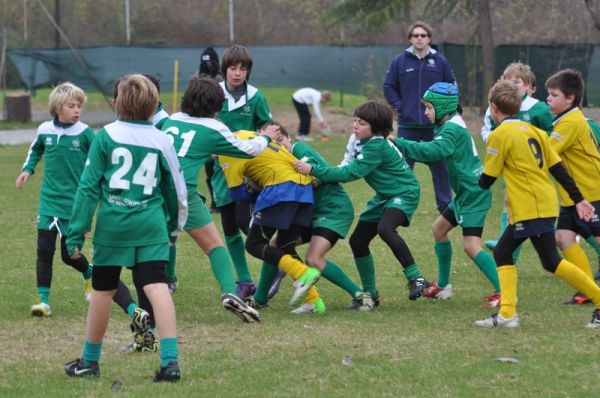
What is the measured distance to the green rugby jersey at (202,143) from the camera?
23.4ft

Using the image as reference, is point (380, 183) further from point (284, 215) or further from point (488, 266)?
point (488, 266)

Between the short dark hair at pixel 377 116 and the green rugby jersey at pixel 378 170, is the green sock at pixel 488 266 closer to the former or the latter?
the green rugby jersey at pixel 378 170

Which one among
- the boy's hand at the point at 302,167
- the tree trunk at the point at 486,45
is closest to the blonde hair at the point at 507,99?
the boy's hand at the point at 302,167

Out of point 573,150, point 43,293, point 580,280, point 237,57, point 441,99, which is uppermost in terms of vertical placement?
point 237,57

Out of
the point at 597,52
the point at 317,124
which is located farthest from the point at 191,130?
the point at 597,52

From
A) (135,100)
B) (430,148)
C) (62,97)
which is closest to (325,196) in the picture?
(430,148)

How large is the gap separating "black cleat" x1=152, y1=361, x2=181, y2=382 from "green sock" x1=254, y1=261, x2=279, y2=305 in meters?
2.31

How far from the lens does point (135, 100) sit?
18.8 feet

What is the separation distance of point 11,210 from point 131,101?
348 inches

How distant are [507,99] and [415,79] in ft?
16.5

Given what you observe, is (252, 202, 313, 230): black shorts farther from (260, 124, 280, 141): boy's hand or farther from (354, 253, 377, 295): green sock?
(354, 253, 377, 295): green sock

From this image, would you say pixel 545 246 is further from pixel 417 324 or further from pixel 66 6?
pixel 66 6

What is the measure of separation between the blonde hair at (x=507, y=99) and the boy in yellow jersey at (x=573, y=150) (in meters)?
0.73

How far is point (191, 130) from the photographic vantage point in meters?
7.17
